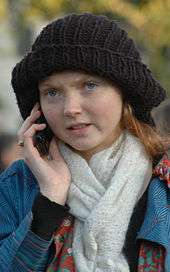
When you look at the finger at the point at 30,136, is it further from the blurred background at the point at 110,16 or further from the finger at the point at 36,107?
the blurred background at the point at 110,16

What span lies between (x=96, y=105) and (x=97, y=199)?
335mm

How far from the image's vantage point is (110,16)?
6.11 m

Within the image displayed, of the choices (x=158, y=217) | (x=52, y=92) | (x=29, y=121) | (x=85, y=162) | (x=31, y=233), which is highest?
(x=52, y=92)

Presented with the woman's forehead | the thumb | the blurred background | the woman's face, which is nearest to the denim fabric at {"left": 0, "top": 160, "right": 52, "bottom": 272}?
the thumb

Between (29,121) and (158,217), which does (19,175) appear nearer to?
(29,121)

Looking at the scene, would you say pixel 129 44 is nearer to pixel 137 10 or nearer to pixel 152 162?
pixel 152 162

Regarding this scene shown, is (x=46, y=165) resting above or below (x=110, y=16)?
below

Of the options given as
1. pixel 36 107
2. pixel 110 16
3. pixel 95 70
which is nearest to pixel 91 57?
pixel 95 70

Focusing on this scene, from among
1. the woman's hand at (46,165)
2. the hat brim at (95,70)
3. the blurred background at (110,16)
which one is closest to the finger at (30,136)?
the woman's hand at (46,165)

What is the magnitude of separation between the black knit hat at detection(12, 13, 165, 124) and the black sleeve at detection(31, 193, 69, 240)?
44 cm

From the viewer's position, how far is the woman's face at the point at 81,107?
2.62 metres

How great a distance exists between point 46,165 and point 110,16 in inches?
139

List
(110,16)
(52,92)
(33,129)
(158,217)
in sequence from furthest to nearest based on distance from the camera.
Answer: (110,16)
(33,129)
(52,92)
(158,217)

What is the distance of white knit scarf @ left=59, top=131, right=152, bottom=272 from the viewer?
2586mm
